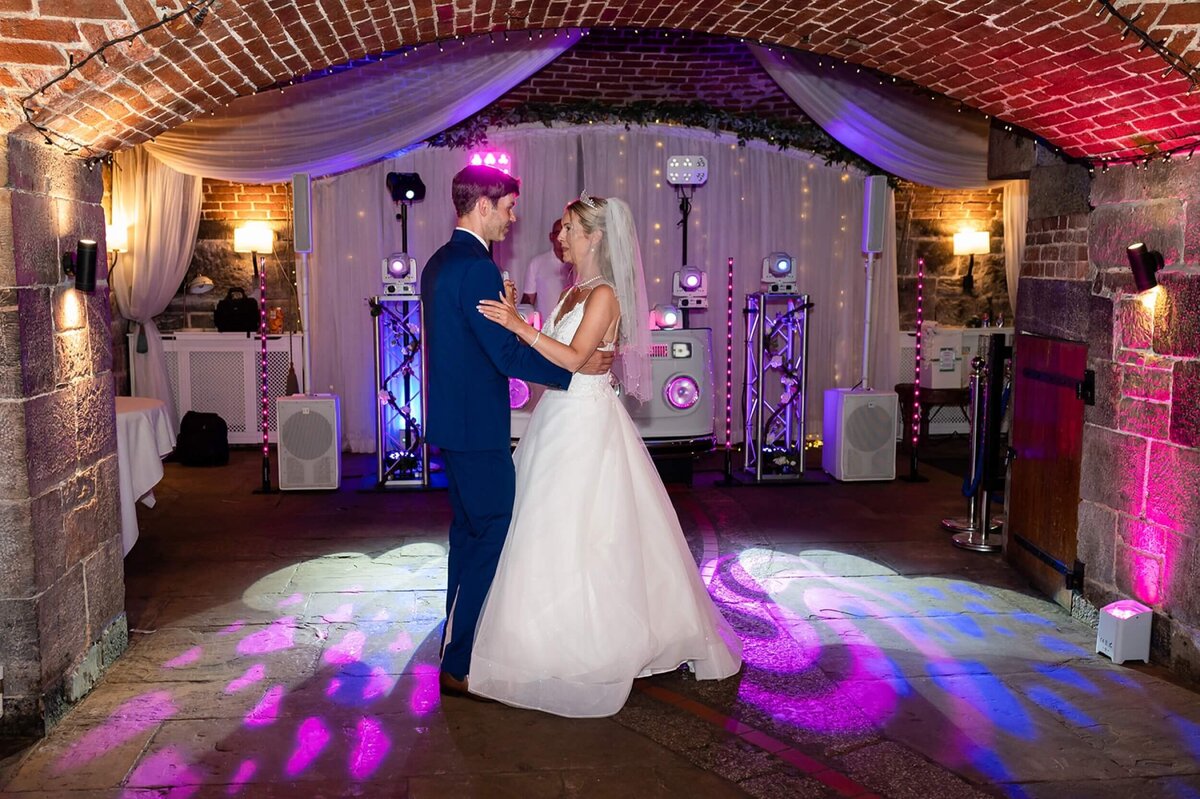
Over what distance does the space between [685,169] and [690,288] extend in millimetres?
1205

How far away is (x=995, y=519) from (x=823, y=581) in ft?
5.63

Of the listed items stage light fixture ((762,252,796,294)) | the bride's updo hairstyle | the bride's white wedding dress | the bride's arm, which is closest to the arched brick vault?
the bride's updo hairstyle

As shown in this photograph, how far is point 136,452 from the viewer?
221 inches

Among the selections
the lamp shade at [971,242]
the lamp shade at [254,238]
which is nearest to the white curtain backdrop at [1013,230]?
the lamp shade at [971,242]

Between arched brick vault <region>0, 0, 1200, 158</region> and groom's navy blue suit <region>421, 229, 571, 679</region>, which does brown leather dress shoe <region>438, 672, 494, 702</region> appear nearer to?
groom's navy blue suit <region>421, 229, 571, 679</region>

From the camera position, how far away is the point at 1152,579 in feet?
14.4

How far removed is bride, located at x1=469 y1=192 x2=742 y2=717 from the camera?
12.0ft

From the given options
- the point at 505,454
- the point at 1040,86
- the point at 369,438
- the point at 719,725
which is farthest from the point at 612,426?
the point at 369,438

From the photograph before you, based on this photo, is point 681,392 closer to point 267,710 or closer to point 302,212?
point 302,212

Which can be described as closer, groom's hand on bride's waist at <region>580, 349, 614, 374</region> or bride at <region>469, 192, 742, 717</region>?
bride at <region>469, 192, 742, 717</region>

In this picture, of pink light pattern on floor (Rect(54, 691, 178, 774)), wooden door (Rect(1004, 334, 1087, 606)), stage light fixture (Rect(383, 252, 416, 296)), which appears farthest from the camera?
stage light fixture (Rect(383, 252, 416, 296))

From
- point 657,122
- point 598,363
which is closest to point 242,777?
point 598,363

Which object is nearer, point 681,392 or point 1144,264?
point 1144,264

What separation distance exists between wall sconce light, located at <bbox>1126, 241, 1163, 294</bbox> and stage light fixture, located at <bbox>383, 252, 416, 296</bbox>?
478cm
